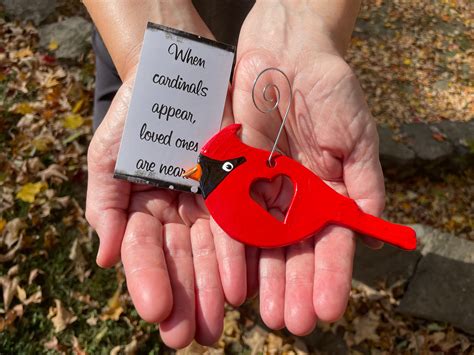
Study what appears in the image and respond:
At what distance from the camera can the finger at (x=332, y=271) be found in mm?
1500

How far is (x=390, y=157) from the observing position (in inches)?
123

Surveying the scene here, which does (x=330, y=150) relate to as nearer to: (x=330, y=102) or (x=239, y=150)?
(x=330, y=102)

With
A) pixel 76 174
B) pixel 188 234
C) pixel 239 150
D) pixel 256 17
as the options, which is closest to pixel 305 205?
pixel 239 150

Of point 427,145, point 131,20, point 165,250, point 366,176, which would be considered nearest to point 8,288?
point 165,250

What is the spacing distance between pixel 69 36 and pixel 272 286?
3.07 metres

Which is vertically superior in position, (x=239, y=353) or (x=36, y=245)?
(x=36, y=245)

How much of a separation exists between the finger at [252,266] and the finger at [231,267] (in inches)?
1.6

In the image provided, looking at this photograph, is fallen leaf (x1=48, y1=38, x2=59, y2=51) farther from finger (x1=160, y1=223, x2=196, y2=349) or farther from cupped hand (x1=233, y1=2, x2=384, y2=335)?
finger (x1=160, y1=223, x2=196, y2=349)

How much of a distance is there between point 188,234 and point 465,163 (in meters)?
2.42

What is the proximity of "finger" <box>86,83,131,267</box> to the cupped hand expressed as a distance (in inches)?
18.7

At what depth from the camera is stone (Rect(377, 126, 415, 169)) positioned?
3.12 meters

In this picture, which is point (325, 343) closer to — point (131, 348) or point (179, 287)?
point (131, 348)

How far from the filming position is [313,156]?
1.87 meters

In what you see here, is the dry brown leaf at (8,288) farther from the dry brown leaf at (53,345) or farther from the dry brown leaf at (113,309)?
the dry brown leaf at (113,309)
